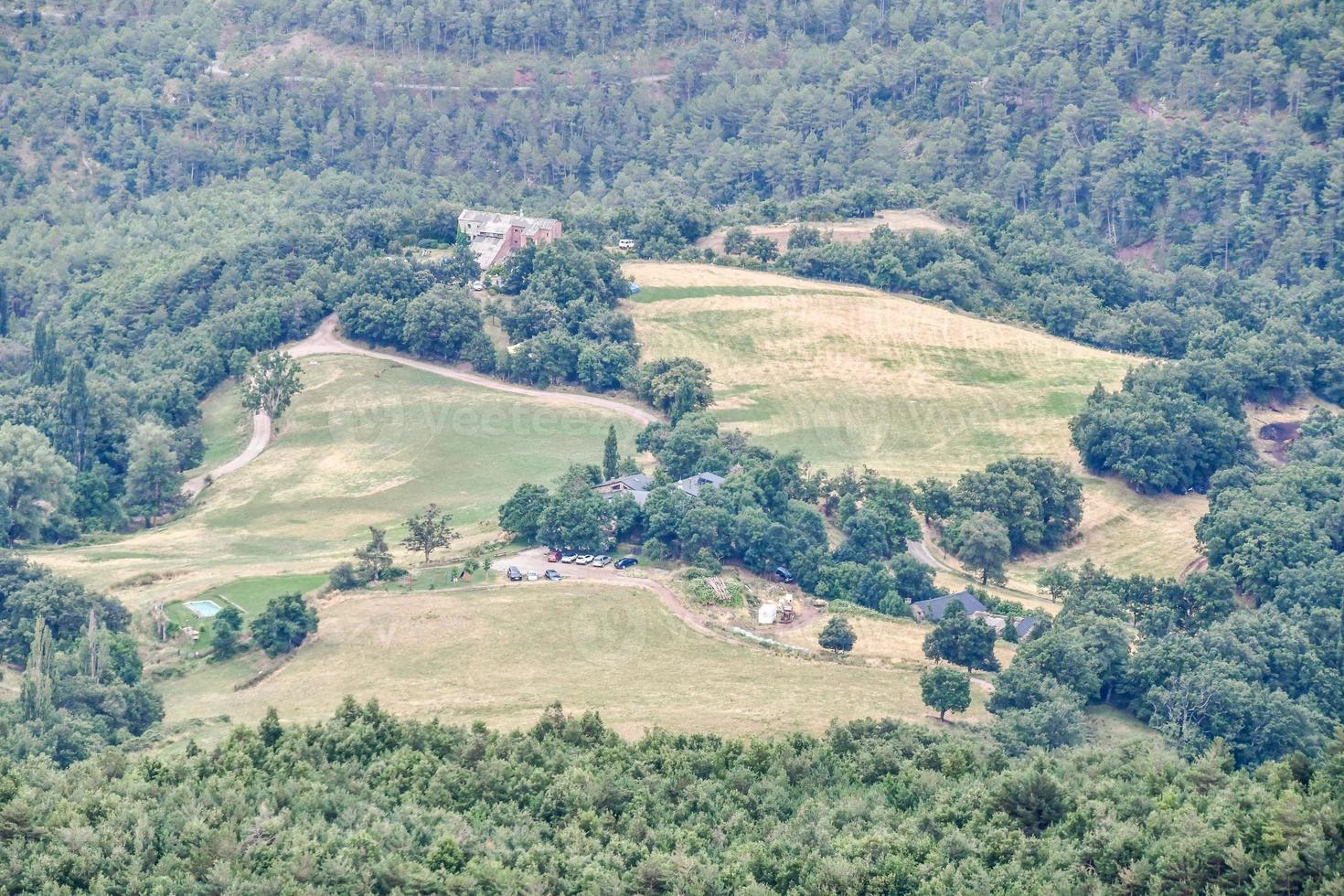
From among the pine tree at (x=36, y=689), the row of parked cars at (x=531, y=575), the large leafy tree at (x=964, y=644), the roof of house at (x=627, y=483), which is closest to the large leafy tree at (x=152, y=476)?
the roof of house at (x=627, y=483)

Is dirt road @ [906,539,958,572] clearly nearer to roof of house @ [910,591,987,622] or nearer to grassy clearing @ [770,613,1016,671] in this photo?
roof of house @ [910,591,987,622]

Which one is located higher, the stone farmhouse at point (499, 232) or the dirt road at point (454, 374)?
the stone farmhouse at point (499, 232)

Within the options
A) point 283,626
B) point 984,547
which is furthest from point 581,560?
point 984,547

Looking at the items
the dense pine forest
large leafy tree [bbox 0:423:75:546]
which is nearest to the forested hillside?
the dense pine forest

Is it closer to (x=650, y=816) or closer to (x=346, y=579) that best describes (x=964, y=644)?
(x=346, y=579)

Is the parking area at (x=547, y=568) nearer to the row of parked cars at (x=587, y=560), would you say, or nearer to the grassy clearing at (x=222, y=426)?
the row of parked cars at (x=587, y=560)
